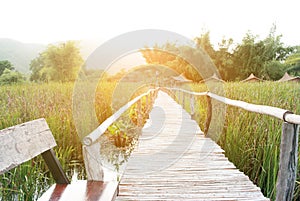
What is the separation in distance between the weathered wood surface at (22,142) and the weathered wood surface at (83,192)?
9.4 inches

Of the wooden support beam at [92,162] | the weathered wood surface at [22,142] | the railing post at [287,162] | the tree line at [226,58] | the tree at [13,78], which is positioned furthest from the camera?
the tree line at [226,58]

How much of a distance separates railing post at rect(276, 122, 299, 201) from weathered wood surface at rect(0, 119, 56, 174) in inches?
59.2

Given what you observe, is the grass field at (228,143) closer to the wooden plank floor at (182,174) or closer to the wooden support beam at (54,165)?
the wooden plank floor at (182,174)

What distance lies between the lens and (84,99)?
15.3 ft

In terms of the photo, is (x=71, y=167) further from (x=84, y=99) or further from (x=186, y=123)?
(x=186, y=123)

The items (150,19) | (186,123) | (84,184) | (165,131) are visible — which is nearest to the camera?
(84,184)

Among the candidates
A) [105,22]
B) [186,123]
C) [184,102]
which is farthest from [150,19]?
[186,123]

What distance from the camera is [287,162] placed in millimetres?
1756

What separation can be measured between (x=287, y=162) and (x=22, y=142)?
165cm

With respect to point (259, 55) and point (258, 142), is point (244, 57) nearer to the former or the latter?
point (259, 55)

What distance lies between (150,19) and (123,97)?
6545mm

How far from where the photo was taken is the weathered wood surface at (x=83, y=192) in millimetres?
1256

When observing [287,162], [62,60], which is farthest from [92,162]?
[62,60]

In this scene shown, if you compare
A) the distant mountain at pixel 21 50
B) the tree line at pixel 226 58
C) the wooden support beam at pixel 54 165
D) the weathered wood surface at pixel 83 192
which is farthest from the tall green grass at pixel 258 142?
the distant mountain at pixel 21 50
